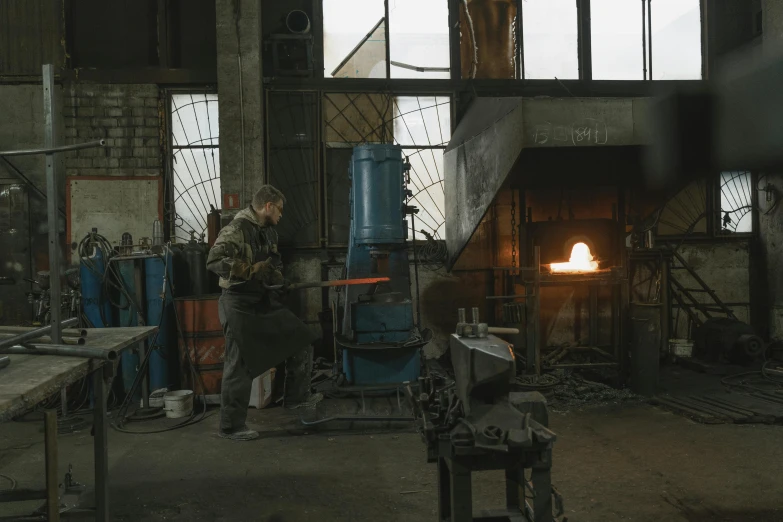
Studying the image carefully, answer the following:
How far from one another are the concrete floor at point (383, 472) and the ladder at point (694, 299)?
8.96 feet

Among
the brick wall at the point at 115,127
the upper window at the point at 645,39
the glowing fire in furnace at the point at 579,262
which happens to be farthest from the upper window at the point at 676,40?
the brick wall at the point at 115,127

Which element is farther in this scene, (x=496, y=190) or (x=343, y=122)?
(x=343, y=122)

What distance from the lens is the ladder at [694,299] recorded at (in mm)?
7289

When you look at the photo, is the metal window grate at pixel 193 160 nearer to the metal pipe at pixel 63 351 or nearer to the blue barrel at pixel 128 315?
the blue barrel at pixel 128 315

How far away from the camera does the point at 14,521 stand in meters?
2.69

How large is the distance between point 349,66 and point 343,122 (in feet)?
2.42

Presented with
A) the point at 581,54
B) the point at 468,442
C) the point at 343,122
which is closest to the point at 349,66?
the point at 343,122

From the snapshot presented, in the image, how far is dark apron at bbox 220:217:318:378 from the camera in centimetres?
455

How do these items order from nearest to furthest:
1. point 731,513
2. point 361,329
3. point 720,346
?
point 731,513
point 361,329
point 720,346

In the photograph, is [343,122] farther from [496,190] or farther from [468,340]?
[468,340]

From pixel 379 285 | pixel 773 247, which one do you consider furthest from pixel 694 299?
pixel 379 285

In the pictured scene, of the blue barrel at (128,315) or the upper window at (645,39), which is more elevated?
the upper window at (645,39)

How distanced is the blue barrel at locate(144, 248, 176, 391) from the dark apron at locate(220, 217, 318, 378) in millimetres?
1274

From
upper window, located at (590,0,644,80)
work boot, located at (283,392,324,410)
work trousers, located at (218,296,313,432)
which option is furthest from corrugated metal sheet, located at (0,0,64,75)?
upper window, located at (590,0,644,80)
